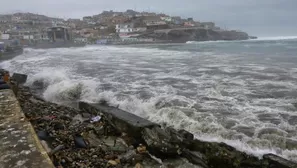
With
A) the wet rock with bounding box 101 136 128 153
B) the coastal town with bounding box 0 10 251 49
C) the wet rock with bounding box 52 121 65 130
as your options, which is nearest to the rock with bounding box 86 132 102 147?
the wet rock with bounding box 101 136 128 153

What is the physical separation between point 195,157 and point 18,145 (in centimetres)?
396

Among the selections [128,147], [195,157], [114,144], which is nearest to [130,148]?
[128,147]

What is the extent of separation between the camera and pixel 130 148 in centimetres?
666

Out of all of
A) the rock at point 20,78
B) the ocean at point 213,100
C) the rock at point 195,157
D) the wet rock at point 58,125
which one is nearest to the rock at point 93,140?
the wet rock at point 58,125

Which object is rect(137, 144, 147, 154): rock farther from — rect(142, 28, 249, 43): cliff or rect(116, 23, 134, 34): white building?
rect(116, 23, 134, 34): white building

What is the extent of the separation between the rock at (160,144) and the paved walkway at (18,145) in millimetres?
2858

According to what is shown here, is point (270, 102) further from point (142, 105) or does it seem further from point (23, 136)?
point (23, 136)

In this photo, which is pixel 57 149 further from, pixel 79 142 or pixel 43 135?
pixel 43 135

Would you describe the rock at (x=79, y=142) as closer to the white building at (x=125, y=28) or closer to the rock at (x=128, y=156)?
the rock at (x=128, y=156)

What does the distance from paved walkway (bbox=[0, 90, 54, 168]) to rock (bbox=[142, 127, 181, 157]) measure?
2.86 metres

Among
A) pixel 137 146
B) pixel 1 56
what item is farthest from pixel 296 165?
pixel 1 56

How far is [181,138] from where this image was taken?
6.95 metres

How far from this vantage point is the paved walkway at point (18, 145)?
4.17 metres

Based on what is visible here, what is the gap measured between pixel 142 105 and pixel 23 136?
6026 mm
